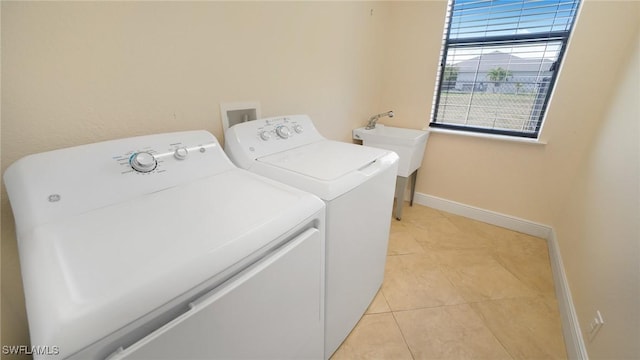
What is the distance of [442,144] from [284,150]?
6.05 ft

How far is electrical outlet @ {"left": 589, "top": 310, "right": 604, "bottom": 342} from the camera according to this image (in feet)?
3.37

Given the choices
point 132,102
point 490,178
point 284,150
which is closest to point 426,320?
point 284,150

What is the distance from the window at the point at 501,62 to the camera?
1.90 m

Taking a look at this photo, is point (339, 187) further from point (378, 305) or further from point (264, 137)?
point (378, 305)

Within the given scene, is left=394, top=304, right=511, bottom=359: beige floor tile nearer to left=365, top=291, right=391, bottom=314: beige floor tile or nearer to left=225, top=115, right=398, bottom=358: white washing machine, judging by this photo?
left=365, top=291, right=391, bottom=314: beige floor tile

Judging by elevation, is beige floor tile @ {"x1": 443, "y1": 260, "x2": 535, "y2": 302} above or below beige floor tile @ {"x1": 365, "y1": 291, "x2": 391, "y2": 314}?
above

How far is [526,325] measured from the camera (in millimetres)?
1390

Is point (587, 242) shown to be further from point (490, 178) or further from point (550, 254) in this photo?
point (490, 178)

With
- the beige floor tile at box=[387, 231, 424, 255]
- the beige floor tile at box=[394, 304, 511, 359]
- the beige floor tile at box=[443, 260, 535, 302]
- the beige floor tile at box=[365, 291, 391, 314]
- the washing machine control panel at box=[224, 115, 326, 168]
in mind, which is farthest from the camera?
the beige floor tile at box=[387, 231, 424, 255]

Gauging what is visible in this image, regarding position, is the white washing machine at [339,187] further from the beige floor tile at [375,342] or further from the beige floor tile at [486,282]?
the beige floor tile at [486,282]

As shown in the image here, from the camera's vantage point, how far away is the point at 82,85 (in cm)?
85

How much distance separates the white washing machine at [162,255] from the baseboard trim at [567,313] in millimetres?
1227

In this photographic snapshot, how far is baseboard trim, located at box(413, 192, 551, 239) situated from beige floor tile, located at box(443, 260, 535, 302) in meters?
0.65

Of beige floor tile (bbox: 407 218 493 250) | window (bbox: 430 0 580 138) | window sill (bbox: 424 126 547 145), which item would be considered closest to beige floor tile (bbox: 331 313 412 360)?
beige floor tile (bbox: 407 218 493 250)
